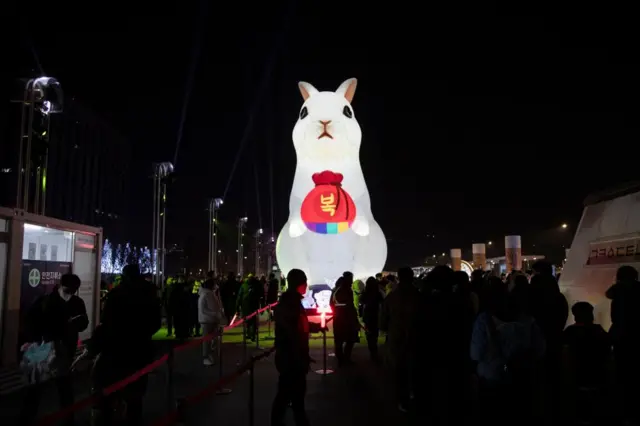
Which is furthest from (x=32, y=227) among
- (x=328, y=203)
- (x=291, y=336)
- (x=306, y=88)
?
(x=306, y=88)

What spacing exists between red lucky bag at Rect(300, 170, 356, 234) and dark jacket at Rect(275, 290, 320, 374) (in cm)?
1191

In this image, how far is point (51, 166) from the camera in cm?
4634

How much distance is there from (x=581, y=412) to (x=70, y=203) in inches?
2068

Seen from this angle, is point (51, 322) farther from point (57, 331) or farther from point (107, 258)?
point (107, 258)

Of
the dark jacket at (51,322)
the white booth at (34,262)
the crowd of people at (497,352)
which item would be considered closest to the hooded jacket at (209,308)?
the white booth at (34,262)

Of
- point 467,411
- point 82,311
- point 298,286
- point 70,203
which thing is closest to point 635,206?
point 467,411

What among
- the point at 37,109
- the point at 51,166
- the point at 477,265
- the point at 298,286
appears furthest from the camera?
the point at 51,166

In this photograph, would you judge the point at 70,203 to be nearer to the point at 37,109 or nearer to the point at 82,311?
the point at 37,109

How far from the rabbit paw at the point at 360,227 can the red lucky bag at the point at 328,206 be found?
319mm

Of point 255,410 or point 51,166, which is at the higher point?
point 51,166

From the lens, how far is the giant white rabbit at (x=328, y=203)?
1736cm

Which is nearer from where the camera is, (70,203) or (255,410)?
(255,410)

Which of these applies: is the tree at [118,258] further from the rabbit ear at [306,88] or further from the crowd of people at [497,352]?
the crowd of people at [497,352]

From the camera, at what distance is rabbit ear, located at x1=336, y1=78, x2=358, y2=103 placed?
18.5 m
